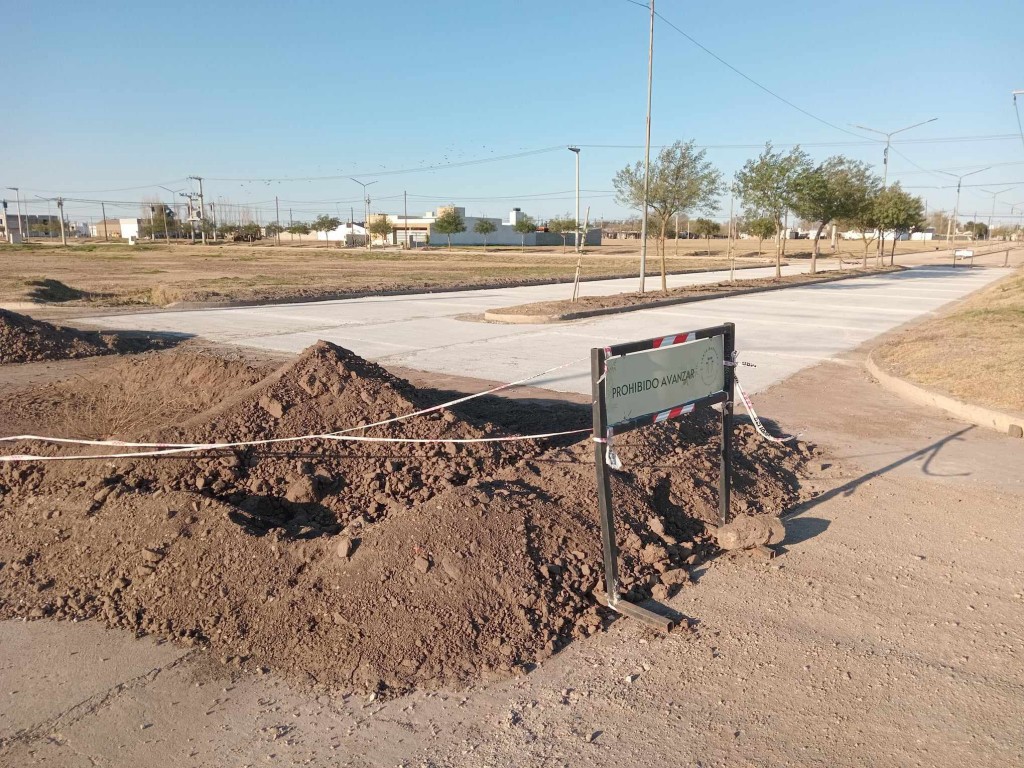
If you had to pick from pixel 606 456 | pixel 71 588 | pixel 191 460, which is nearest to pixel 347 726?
pixel 606 456

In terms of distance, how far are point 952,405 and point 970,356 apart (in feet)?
11.2

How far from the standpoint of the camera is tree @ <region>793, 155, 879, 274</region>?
105 feet

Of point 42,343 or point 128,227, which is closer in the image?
point 42,343

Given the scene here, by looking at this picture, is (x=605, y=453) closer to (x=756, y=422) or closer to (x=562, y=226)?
(x=756, y=422)

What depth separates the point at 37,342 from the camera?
12656 mm

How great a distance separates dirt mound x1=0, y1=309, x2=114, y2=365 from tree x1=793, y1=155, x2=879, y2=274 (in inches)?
1065

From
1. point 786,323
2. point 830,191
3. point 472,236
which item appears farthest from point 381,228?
point 786,323

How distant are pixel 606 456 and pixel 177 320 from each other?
1623cm

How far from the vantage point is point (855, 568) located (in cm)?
485

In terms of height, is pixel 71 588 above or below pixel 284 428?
below

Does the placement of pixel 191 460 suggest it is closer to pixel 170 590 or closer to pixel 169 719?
pixel 170 590

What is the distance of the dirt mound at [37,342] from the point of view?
1236cm

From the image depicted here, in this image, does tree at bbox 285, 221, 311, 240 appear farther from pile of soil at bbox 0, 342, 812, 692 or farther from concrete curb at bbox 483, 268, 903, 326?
pile of soil at bbox 0, 342, 812, 692

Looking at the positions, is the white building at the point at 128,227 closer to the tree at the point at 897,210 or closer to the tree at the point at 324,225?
the tree at the point at 324,225
